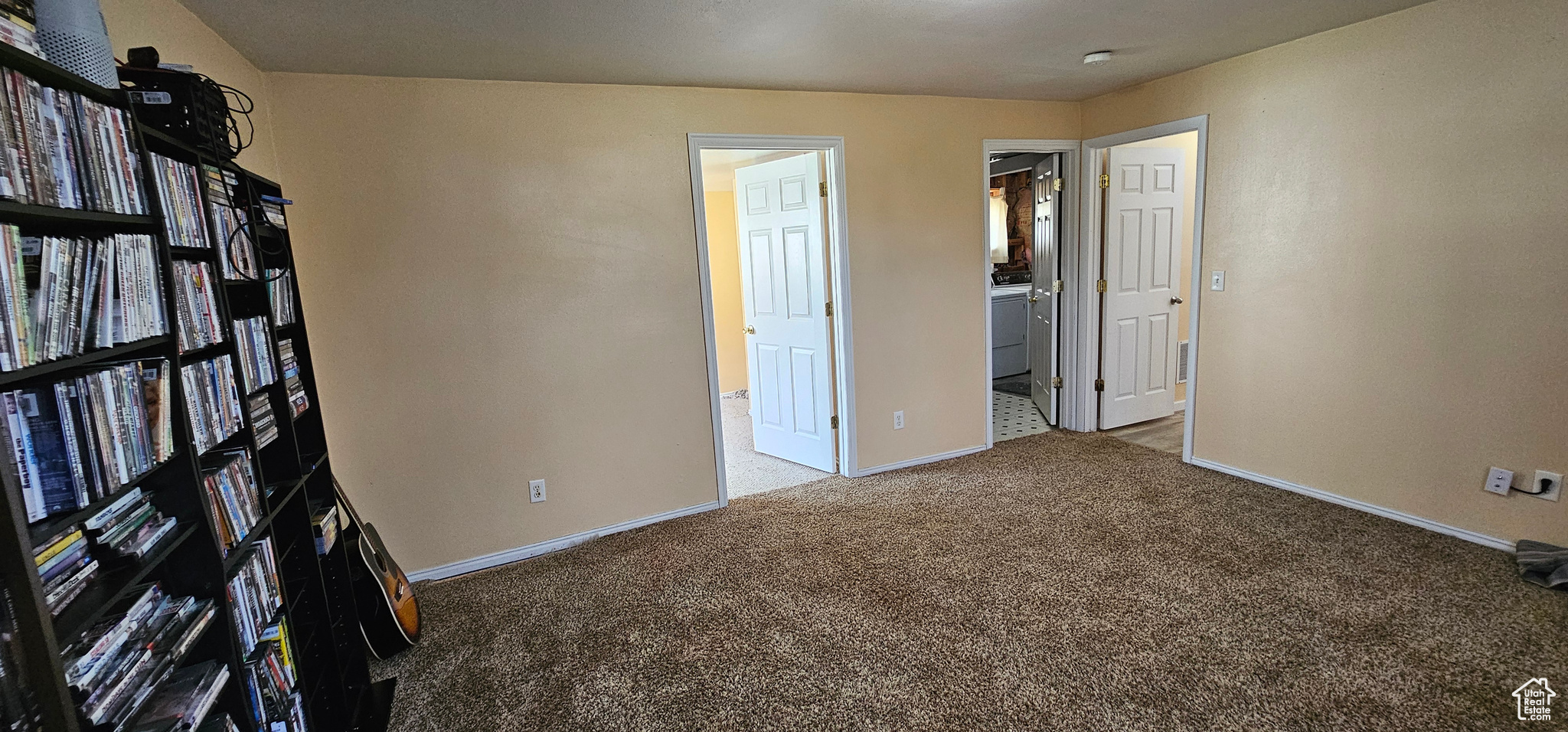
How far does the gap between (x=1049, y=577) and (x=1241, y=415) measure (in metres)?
1.73

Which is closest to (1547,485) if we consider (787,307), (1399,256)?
(1399,256)

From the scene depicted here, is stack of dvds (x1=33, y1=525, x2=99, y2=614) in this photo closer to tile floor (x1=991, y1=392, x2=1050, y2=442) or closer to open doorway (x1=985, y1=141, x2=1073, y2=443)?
open doorway (x1=985, y1=141, x2=1073, y2=443)

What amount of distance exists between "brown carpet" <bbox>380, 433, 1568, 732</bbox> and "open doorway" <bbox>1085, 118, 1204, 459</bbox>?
3.88 feet

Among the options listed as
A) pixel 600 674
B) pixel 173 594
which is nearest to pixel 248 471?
pixel 173 594

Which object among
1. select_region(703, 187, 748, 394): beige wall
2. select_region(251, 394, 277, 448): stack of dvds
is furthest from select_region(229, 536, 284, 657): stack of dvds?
select_region(703, 187, 748, 394): beige wall

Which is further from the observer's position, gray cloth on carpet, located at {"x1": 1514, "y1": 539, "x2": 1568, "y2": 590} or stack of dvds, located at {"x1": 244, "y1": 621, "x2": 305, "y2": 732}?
Answer: gray cloth on carpet, located at {"x1": 1514, "y1": 539, "x2": 1568, "y2": 590}

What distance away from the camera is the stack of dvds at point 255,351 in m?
1.50

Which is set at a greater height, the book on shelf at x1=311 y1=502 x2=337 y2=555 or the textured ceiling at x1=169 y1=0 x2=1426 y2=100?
the textured ceiling at x1=169 y1=0 x2=1426 y2=100

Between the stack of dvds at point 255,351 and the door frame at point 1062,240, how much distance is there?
343 cm

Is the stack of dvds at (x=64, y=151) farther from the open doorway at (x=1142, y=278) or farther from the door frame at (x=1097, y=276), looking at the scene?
the open doorway at (x=1142, y=278)

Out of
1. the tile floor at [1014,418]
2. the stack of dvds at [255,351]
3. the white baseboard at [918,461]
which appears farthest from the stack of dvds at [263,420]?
the tile floor at [1014,418]

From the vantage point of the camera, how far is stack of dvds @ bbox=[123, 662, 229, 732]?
3.37 ft

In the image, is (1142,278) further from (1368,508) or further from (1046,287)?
(1368,508)

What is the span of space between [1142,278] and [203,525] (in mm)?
4735
